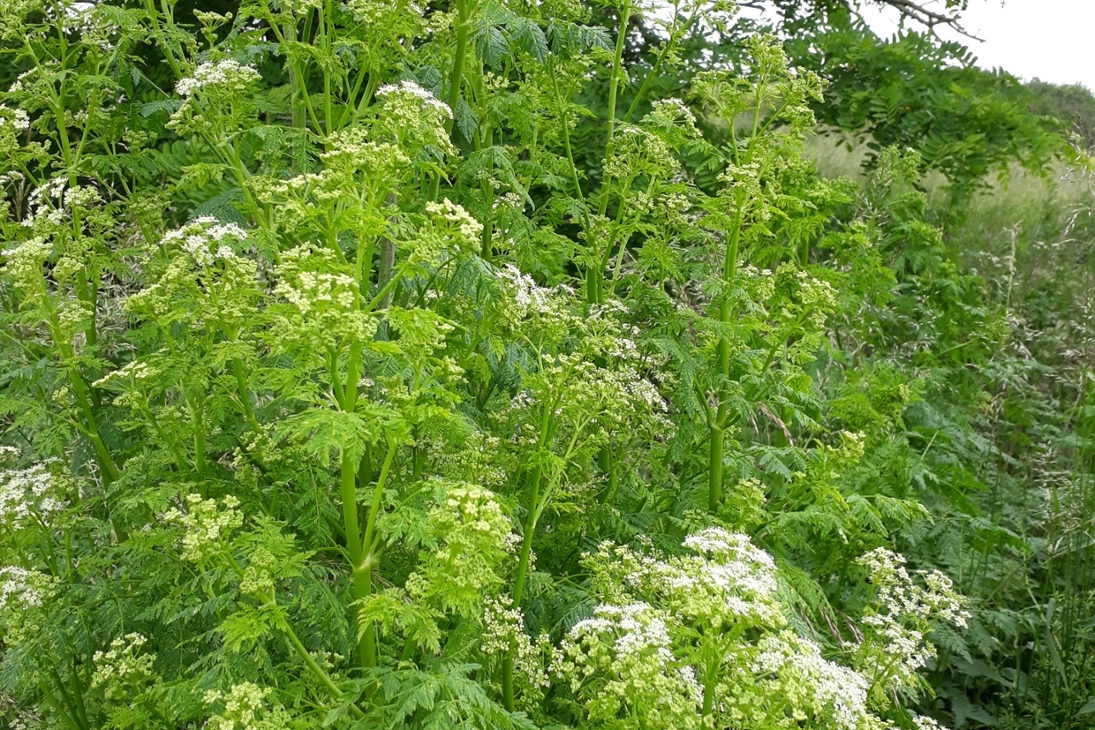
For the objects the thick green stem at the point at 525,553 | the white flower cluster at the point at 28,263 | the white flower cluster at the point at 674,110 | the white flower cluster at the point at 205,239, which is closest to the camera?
the white flower cluster at the point at 205,239

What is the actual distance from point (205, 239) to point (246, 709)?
4.62 feet

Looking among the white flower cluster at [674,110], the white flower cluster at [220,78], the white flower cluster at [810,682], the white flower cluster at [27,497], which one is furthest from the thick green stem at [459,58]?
the white flower cluster at [810,682]

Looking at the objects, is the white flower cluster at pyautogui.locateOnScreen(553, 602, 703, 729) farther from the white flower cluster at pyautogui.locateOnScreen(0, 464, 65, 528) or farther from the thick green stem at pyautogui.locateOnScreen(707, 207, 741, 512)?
the white flower cluster at pyautogui.locateOnScreen(0, 464, 65, 528)

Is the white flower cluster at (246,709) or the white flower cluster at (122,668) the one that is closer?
the white flower cluster at (246,709)

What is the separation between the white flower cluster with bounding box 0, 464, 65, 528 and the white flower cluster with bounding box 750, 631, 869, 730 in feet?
8.87

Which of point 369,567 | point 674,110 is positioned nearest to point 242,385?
point 369,567

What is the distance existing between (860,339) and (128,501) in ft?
18.7

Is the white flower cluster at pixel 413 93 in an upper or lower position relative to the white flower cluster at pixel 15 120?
upper

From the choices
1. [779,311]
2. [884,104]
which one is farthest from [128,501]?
[884,104]

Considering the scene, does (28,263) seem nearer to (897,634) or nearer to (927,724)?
(897,634)

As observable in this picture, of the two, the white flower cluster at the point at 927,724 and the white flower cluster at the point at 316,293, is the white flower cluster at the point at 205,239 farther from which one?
the white flower cluster at the point at 927,724

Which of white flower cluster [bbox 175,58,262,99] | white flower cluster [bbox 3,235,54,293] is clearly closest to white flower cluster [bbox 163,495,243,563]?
white flower cluster [bbox 3,235,54,293]

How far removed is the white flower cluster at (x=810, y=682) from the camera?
2240 mm

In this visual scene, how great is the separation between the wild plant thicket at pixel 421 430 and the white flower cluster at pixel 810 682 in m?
0.01
